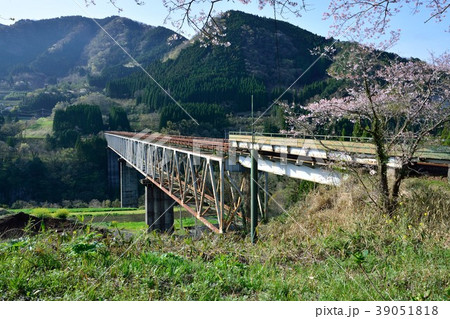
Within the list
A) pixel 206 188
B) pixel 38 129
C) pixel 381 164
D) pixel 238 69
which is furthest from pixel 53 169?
pixel 381 164

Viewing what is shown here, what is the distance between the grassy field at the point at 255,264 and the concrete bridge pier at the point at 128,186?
5732 centimetres

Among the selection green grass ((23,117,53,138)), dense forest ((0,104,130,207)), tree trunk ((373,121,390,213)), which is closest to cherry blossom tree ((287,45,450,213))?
tree trunk ((373,121,390,213))

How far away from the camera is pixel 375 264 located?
520 centimetres

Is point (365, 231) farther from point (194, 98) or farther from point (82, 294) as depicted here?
point (194, 98)

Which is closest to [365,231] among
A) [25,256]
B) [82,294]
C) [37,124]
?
[82,294]

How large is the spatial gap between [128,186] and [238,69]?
216 ft

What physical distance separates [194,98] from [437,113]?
101 metres

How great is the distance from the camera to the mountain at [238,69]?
100250mm

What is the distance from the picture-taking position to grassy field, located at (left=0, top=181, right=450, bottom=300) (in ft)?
13.2

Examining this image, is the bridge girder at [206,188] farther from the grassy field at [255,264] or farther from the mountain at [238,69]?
the mountain at [238,69]

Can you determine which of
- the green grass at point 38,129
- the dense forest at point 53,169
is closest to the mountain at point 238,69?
the green grass at point 38,129

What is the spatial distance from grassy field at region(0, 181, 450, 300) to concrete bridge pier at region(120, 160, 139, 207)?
57.3m

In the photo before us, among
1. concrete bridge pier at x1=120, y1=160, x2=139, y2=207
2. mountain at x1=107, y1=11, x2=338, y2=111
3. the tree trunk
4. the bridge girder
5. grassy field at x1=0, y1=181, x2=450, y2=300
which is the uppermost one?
mountain at x1=107, y1=11, x2=338, y2=111

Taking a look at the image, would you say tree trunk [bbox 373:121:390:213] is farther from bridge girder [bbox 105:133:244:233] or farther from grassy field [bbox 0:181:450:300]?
bridge girder [bbox 105:133:244:233]
